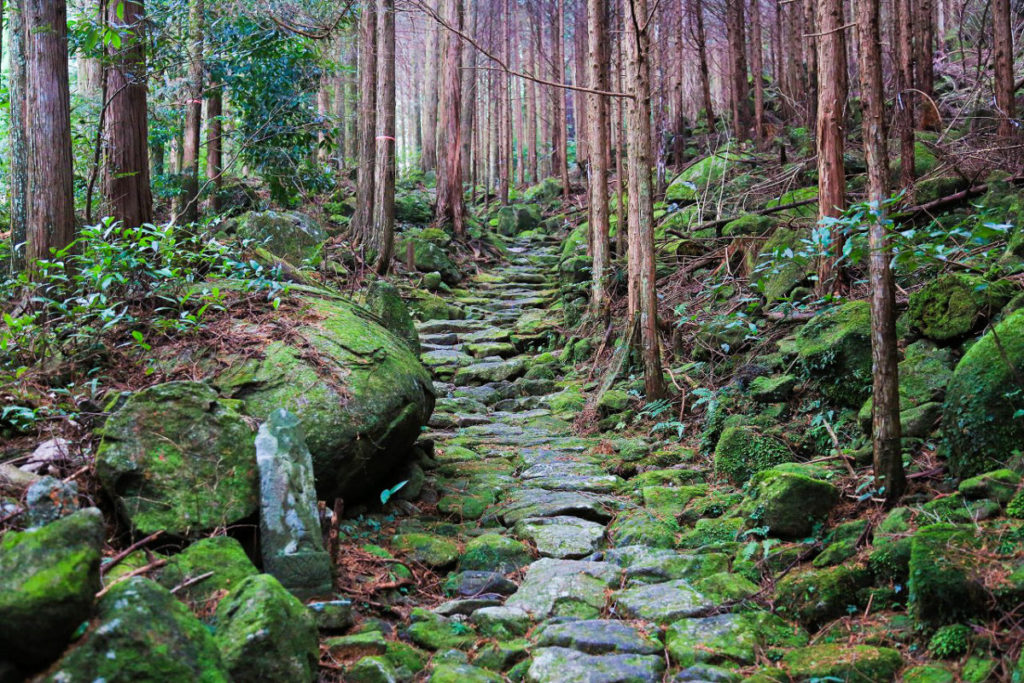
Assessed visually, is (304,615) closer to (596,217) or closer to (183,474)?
(183,474)

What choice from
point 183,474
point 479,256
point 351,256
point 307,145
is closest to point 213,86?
point 307,145

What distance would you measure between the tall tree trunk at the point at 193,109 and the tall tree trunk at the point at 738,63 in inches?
391

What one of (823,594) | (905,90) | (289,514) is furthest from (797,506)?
(905,90)

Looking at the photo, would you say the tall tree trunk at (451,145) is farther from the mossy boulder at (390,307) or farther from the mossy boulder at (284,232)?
the mossy boulder at (390,307)

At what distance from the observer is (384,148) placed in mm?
12000

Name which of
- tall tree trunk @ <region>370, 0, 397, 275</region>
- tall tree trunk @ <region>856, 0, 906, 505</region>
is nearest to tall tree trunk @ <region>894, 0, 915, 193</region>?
tall tree trunk @ <region>856, 0, 906, 505</region>

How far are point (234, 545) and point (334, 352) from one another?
187cm

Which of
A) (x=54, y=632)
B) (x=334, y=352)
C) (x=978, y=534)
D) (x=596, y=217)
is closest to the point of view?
(x=54, y=632)

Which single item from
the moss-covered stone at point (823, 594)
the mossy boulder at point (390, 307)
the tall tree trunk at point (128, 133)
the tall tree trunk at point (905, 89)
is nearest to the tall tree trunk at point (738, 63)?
the tall tree trunk at point (905, 89)

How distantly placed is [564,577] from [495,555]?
535 mm

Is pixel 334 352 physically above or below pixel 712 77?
below

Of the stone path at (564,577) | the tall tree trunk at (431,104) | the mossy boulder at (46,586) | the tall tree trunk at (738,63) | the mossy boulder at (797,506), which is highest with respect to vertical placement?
the tall tree trunk at (431,104)

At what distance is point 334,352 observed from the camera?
191 inches

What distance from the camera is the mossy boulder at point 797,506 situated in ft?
13.1
